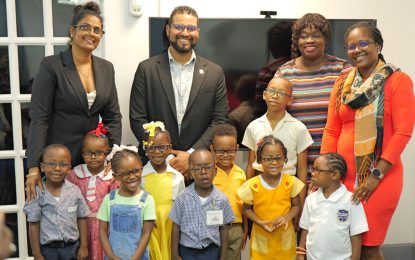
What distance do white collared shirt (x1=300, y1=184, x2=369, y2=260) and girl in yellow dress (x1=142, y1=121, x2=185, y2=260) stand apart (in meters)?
0.88

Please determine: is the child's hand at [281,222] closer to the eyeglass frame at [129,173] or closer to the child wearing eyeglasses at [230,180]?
the child wearing eyeglasses at [230,180]

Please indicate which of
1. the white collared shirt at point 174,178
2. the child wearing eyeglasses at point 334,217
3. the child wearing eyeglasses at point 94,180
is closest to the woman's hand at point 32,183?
the child wearing eyeglasses at point 94,180

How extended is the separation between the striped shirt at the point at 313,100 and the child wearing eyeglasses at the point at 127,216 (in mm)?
1172

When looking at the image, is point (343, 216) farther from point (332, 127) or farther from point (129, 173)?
point (129, 173)

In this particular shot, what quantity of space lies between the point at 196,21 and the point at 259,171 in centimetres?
111

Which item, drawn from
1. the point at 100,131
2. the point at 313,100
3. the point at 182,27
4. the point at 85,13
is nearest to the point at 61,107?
the point at 100,131

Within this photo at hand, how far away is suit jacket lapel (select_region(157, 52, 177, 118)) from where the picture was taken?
3.72 m

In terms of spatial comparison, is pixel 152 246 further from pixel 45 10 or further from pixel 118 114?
pixel 45 10

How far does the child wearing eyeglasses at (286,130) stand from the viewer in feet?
11.8

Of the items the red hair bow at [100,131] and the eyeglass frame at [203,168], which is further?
the red hair bow at [100,131]

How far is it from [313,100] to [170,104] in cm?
97

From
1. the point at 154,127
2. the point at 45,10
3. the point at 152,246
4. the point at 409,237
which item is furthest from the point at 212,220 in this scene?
the point at 409,237

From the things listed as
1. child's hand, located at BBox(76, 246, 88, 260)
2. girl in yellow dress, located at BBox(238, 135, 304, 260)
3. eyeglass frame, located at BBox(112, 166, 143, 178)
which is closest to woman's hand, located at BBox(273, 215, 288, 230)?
girl in yellow dress, located at BBox(238, 135, 304, 260)

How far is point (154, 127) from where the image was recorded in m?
3.48
